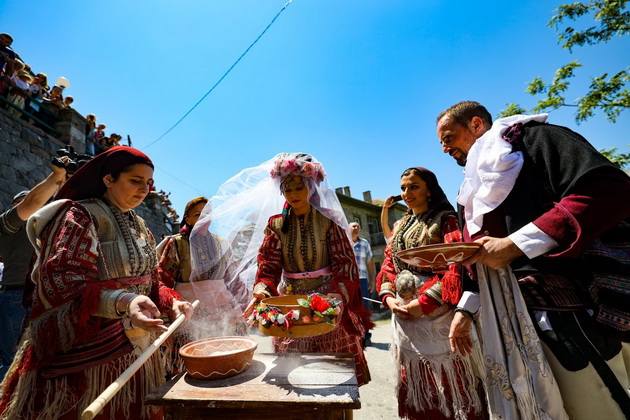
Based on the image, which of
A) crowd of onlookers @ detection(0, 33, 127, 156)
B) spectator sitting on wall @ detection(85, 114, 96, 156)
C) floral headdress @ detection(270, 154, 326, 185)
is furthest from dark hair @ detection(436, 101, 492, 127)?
spectator sitting on wall @ detection(85, 114, 96, 156)

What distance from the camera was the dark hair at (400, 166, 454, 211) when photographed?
109 inches

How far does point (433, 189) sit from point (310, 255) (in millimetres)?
1341

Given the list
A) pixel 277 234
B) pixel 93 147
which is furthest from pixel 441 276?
pixel 93 147

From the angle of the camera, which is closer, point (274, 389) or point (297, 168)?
point (274, 389)

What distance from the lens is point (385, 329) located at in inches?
305

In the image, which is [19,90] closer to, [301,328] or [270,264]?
[270,264]

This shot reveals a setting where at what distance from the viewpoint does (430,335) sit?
235 centimetres

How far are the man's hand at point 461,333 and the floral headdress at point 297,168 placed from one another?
5.09 feet

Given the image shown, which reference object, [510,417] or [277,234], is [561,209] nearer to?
[510,417]

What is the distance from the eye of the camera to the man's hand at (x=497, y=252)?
4.49 ft

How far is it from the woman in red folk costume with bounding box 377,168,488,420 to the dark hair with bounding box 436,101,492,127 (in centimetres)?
85

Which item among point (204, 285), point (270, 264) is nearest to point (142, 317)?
point (270, 264)

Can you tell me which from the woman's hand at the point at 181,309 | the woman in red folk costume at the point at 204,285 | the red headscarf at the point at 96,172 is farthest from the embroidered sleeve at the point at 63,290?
Result: the woman in red folk costume at the point at 204,285

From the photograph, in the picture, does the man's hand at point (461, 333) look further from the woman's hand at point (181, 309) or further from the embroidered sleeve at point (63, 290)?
the embroidered sleeve at point (63, 290)
